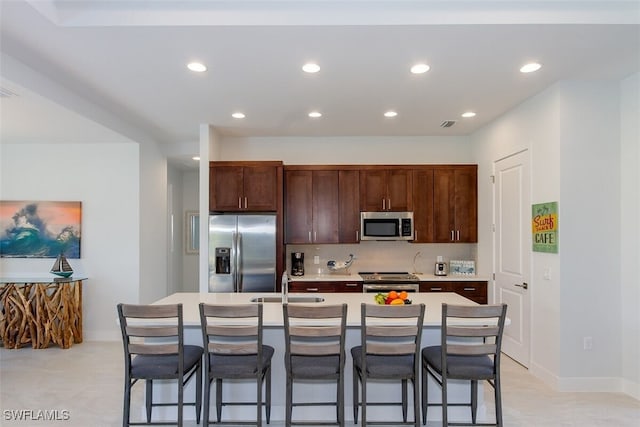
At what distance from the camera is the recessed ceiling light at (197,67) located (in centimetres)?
318

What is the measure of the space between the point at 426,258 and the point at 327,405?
3.31 metres

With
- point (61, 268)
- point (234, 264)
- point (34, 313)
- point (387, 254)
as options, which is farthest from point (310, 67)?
point (34, 313)

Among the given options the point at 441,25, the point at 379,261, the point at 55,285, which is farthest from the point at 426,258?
the point at 55,285

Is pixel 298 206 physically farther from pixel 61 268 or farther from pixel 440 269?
pixel 61 268

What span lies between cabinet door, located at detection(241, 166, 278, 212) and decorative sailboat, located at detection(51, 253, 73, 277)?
241cm

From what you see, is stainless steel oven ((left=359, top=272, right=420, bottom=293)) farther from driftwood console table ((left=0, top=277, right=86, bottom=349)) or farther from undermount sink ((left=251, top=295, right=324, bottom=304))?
driftwood console table ((left=0, top=277, right=86, bottom=349))

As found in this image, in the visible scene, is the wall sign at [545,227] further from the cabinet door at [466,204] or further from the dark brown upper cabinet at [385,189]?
the dark brown upper cabinet at [385,189]

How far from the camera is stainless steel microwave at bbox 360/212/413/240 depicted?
17.5 ft

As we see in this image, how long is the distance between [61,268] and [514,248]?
18.1ft

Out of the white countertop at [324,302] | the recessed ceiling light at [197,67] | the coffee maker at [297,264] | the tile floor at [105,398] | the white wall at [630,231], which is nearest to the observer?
the white countertop at [324,302]

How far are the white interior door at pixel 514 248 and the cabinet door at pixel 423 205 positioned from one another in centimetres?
86

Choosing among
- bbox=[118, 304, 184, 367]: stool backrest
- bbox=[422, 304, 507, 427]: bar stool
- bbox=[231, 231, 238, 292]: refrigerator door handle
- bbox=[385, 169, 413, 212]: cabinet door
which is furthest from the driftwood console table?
bbox=[422, 304, 507, 427]: bar stool

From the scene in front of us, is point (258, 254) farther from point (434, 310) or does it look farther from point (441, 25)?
point (441, 25)

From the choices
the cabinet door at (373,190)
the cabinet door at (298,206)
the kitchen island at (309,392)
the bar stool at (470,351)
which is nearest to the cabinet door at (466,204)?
the cabinet door at (373,190)
